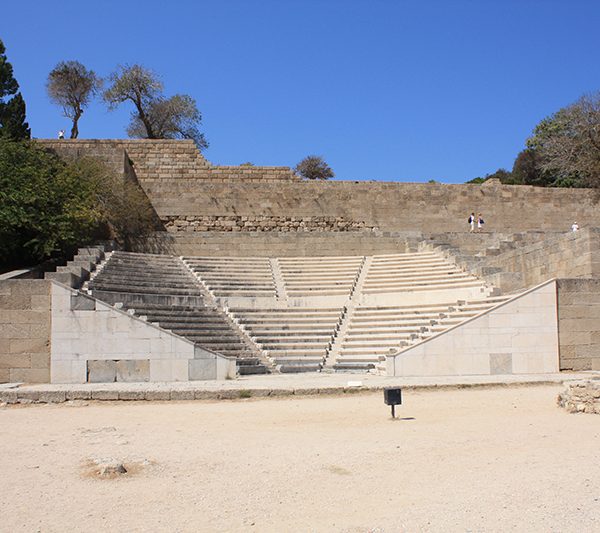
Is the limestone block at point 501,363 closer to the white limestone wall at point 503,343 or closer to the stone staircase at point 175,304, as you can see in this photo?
the white limestone wall at point 503,343

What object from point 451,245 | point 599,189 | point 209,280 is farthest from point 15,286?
point 599,189

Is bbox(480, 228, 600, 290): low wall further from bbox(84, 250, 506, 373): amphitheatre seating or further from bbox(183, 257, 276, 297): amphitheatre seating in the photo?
bbox(183, 257, 276, 297): amphitheatre seating

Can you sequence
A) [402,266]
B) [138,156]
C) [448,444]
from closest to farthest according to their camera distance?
[448,444], [402,266], [138,156]

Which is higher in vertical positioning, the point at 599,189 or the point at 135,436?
the point at 599,189

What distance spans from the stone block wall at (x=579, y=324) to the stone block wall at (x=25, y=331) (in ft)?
32.5

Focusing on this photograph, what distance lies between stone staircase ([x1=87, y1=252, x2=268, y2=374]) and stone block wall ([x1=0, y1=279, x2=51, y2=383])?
1.45 metres

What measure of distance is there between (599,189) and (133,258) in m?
19.0

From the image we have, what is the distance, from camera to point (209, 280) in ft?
62.8

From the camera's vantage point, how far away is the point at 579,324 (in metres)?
13.9

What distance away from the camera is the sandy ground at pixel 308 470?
488cm

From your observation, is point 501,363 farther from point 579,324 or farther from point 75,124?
point 75,124

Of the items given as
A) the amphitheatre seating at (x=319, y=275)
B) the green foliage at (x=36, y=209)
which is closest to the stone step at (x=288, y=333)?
the amphitheatre seating at (x=319, y=275)

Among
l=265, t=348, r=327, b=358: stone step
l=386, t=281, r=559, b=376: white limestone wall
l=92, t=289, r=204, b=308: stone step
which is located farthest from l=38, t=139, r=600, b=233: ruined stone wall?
l=386, t=281, r=559, b=376: white limestone wall

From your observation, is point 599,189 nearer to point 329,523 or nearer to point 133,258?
point 133,258
